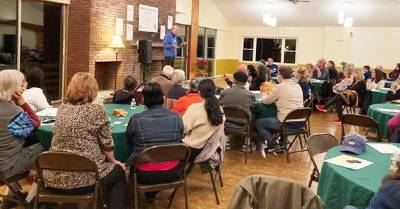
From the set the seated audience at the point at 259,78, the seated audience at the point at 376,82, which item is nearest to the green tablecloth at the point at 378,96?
the seated audience at the point at 376,82

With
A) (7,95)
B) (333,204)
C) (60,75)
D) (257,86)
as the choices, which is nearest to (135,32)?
(60,75)

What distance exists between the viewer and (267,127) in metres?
5.50

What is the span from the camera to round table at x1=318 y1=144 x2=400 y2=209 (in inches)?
91.0

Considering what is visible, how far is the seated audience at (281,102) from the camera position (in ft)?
17.9

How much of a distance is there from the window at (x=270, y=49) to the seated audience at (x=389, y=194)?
15360mm

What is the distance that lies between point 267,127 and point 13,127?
10.9 ft

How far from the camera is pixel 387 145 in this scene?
3.40 metres

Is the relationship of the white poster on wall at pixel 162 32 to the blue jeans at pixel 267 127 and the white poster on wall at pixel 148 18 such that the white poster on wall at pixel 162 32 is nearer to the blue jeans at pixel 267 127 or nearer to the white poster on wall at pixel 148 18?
the white poster on wall at pixel 148 18

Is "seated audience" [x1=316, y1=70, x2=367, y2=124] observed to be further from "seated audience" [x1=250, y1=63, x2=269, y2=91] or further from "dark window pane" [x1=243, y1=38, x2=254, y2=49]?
"dark window pane" [x1=243, y1=38, x2=254, y2=49]

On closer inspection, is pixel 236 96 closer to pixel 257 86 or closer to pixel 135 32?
pixel 257 86

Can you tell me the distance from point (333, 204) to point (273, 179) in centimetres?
66

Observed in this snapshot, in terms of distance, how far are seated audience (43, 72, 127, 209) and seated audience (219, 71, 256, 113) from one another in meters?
2.59

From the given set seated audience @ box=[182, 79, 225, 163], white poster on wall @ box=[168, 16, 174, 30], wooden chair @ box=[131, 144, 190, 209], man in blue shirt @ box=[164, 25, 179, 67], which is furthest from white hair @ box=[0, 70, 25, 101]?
white poster on wall @ box=[168, 16, 174, 30]

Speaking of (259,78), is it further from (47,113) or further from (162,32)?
(162,32)
